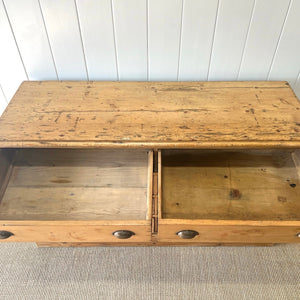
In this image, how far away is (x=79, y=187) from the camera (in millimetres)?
952

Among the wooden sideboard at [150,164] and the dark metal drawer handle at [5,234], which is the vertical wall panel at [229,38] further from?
the dark metal drawer handle at [5,234]

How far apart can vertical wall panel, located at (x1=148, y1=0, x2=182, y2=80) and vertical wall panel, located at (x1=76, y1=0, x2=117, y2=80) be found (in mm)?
153

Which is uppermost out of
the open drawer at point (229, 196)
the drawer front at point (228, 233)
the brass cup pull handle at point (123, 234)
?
the open drawer at point (229, 196)

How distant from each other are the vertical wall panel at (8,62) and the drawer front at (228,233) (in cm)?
87

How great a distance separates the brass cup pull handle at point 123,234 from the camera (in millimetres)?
774

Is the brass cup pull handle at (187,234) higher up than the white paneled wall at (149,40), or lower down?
lower down

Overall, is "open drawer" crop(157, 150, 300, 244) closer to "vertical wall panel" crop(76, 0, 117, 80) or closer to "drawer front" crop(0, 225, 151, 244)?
"drawer front" crop(0, 225, 151, 244)

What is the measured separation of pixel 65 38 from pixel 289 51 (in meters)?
0.88

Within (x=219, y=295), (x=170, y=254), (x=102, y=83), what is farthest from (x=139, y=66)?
(x=219, y=295)

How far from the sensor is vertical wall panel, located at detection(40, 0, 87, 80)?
0.90 metres

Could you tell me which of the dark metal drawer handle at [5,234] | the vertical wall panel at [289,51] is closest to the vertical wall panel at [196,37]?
the vertical wall panel at [289,51]

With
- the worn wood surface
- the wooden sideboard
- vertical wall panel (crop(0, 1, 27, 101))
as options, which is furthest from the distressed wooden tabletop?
the worn wood surface

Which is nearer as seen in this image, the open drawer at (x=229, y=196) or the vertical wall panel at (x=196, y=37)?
the open drawer at (x=229, y=196)

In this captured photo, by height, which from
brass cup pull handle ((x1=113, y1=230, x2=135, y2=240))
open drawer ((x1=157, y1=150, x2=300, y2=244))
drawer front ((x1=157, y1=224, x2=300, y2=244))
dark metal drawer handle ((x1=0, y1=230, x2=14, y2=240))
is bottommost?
dark metal drawer handle ((x1=0, y1=230, x2=14, y2=240))
